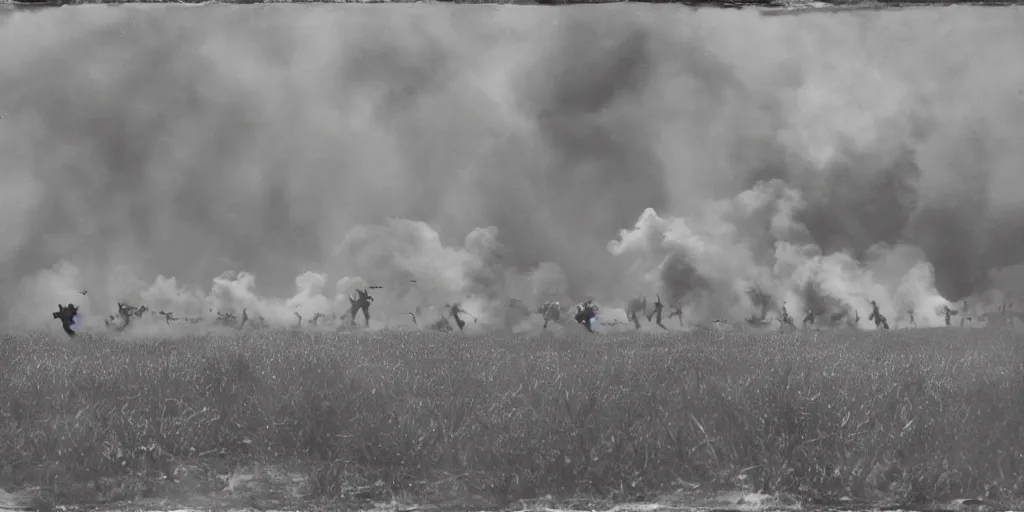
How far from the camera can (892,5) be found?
4660 mm

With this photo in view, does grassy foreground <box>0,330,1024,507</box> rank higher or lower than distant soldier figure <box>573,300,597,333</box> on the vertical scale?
lower

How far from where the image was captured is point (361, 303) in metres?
4.72

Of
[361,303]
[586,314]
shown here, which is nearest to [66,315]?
[361,303]

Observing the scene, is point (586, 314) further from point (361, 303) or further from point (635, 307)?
point (361, 303)

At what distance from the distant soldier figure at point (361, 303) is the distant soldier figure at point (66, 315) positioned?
2187mm

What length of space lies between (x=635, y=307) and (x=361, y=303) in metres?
2.09

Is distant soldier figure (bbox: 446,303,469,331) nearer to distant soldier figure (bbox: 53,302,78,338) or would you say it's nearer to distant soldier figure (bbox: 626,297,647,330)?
distant soldier figure (bbox: 626,297,647,330)

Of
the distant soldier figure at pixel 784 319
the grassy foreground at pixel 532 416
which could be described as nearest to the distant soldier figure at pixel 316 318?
the grassy foreground at pixel 532 416

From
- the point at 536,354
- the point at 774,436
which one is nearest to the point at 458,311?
the point at 536,354

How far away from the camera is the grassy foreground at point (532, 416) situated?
12.8 feet

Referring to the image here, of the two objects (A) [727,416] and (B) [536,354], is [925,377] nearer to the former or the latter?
(A) [727,416]

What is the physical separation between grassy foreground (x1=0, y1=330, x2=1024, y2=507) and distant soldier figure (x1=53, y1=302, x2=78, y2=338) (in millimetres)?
336

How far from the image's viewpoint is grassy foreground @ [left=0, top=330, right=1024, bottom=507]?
3912mm

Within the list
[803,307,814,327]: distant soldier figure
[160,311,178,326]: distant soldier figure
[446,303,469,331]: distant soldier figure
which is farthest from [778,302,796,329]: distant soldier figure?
[160,311,178,326]: distant soldier figure
